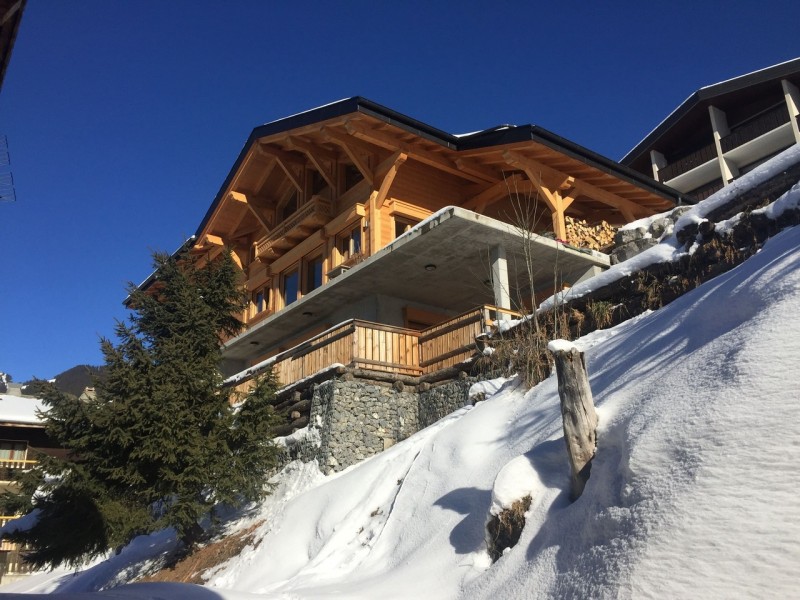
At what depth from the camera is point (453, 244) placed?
1548 cm

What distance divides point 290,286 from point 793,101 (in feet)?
69.2

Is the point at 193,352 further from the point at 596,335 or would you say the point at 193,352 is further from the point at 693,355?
the point at 693,355

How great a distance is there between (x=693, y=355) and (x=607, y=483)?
148cm

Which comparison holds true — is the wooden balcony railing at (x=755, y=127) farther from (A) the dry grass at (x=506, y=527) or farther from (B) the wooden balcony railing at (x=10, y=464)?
(B) the wooden balcony railing at (x=10, y=464)

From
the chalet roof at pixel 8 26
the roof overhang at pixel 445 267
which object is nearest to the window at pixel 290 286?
the roof overhang at pixel 445 267

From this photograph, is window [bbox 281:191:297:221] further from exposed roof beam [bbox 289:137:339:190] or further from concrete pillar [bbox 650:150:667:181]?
concrete pillar [bbox 650:150:667:181]

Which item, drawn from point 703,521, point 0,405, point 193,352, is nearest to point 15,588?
point 193,352

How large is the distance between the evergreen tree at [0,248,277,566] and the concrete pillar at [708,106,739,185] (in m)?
24.5

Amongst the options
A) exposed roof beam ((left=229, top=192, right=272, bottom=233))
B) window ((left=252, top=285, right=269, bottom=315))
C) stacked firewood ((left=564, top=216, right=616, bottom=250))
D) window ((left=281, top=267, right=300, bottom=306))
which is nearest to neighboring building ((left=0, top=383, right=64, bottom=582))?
window ((left=252, top=285, right=269, bottom=315))

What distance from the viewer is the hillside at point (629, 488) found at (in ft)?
12.8

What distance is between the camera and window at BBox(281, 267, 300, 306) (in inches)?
902

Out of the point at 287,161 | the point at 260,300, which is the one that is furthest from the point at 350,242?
the point at 260,300

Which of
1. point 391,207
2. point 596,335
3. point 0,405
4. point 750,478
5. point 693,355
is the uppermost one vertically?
point 391,207

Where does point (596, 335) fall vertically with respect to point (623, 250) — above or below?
below
